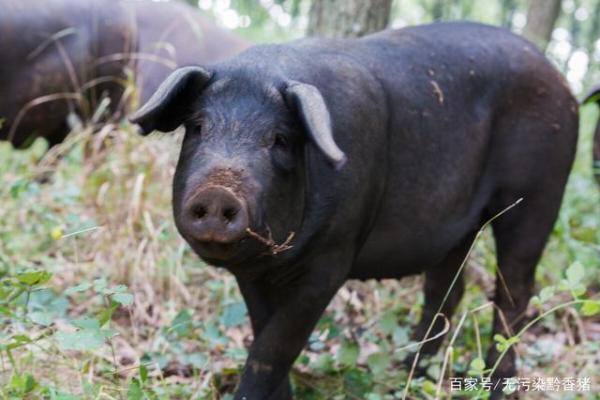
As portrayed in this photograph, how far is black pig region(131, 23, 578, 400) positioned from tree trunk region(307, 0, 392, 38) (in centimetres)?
111

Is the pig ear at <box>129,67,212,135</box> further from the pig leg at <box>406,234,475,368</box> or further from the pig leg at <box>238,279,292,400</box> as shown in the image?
the pig leg at <box>406,234,475,368</box>

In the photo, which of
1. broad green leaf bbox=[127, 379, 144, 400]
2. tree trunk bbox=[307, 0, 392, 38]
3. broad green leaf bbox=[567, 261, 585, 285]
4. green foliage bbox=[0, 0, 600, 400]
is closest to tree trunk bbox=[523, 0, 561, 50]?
green foliage bbox=[0, 0, 600, 400]

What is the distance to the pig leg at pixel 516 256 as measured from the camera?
3.91 m

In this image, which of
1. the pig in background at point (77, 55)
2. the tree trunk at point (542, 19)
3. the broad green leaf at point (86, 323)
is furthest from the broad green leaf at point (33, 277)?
the tree trunk at point (542, 19)

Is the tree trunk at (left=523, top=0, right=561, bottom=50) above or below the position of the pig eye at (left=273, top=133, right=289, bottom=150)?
below

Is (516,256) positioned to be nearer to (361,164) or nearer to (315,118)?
(361,164)

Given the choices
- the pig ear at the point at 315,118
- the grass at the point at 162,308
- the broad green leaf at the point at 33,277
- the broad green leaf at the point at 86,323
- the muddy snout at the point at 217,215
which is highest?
the pig ear at the point at 315,118

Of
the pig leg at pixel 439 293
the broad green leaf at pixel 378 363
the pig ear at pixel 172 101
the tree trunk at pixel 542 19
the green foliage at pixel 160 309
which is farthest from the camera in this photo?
the tree trunk at pixel 542 19

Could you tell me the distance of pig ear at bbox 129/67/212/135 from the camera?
9.00ft

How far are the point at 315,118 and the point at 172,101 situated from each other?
49cm

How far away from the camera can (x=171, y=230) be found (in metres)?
4.86

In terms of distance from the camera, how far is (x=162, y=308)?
4.49 m

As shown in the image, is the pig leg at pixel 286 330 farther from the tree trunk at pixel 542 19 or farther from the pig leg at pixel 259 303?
the tree trunk at pixel 542 19

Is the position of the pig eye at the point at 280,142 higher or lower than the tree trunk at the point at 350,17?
higher
